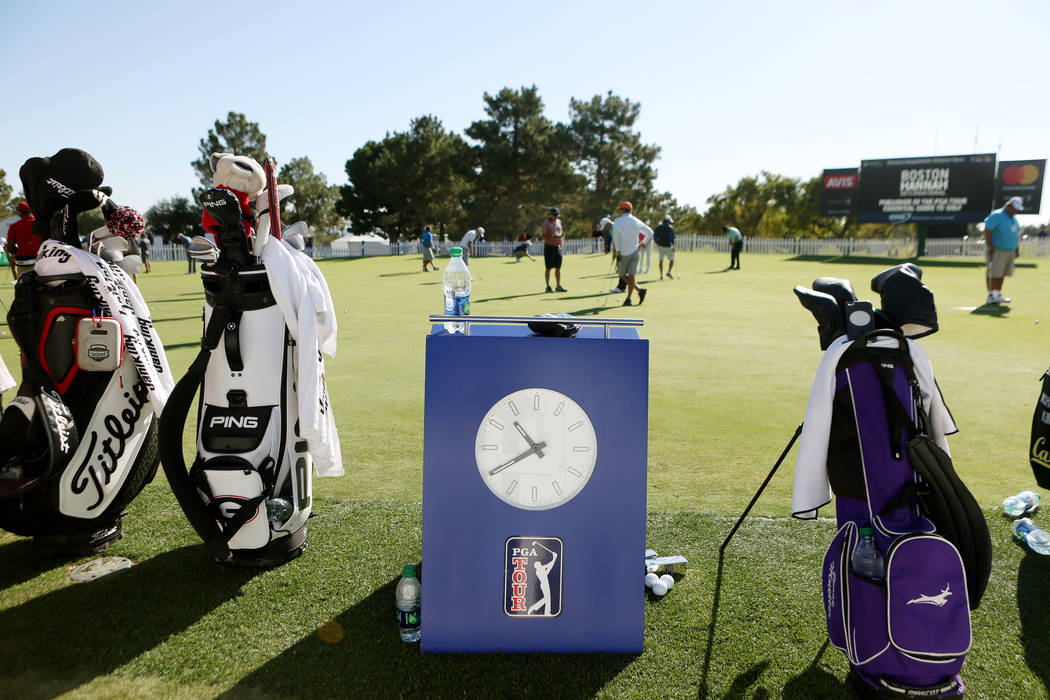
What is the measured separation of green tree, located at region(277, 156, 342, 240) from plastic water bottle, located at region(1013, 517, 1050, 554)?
6008cm

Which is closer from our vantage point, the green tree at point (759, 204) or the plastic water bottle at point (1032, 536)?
the plastic water bottle at point (1032, 536)

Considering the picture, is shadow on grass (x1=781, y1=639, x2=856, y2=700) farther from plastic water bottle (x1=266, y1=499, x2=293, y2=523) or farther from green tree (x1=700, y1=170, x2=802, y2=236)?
green tree (x1=700, y1=170, x2=802, y2=236)

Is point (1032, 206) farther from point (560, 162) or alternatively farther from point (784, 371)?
point (784, 371)

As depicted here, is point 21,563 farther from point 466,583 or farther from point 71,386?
point 466,583

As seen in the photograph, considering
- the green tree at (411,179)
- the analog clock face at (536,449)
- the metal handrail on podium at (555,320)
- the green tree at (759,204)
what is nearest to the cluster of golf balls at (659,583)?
the analog clock face at (536,449)

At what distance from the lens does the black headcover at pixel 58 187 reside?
11.3 ft

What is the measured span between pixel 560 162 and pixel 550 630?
47765mm

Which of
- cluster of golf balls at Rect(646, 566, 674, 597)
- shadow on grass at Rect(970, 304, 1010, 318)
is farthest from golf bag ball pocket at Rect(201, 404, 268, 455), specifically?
shadow on grass at Rect(970, 304, 1010, 318)

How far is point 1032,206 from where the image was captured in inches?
1198

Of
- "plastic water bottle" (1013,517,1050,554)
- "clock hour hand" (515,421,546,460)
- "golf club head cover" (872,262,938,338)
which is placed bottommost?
"plastic water bottle" (1013,517,1050,554)

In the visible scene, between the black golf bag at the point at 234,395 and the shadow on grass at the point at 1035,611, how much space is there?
10.5 ft

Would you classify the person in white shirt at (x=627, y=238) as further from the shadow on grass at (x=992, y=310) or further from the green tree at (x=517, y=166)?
the green tree at (x=517, y=166)

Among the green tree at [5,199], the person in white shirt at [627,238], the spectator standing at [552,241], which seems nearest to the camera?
the person in white shirt at [627,238]

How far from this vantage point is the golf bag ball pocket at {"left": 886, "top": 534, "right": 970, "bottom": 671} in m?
2.32
